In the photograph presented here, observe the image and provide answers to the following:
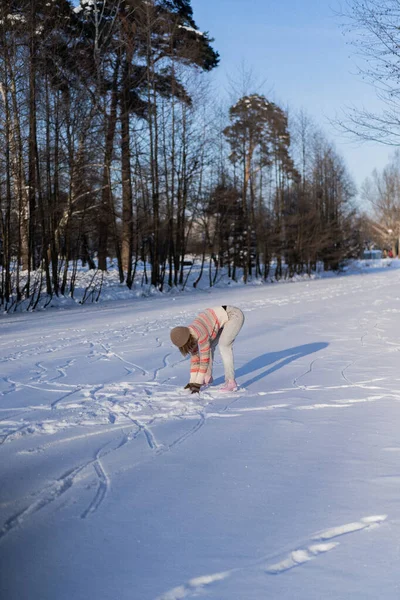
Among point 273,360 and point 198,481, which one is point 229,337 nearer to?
point 273,360

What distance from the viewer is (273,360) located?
10.1m

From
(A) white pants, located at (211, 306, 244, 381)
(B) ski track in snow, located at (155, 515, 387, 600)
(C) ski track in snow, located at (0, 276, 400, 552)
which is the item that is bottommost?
(B) ski track in snow, located at (155, 515, 387, 600)

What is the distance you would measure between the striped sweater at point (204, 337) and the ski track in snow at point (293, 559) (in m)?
3.64

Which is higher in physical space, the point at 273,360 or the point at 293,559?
the point at 273,360

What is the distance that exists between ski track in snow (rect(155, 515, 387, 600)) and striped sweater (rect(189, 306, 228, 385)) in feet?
11.9

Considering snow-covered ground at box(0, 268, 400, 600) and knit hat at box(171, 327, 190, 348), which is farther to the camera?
knit hat at box(171, 327, 190, 348)

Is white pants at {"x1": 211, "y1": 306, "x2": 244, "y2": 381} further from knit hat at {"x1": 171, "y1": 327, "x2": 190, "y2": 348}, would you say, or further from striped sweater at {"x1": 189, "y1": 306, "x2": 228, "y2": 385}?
knit hat at {"x1": 171, "y1": 327, "x2": 190, "y2": 348}

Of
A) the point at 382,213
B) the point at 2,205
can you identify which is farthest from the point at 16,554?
the point at 382,213

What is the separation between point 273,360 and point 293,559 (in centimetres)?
677

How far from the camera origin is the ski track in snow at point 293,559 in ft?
10.0

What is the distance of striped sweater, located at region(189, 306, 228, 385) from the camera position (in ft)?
23.8

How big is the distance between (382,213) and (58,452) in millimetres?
93541

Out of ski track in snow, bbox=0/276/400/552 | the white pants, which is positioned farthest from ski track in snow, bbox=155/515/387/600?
the white pants

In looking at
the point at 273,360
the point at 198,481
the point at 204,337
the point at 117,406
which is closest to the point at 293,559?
the point at 198,481
